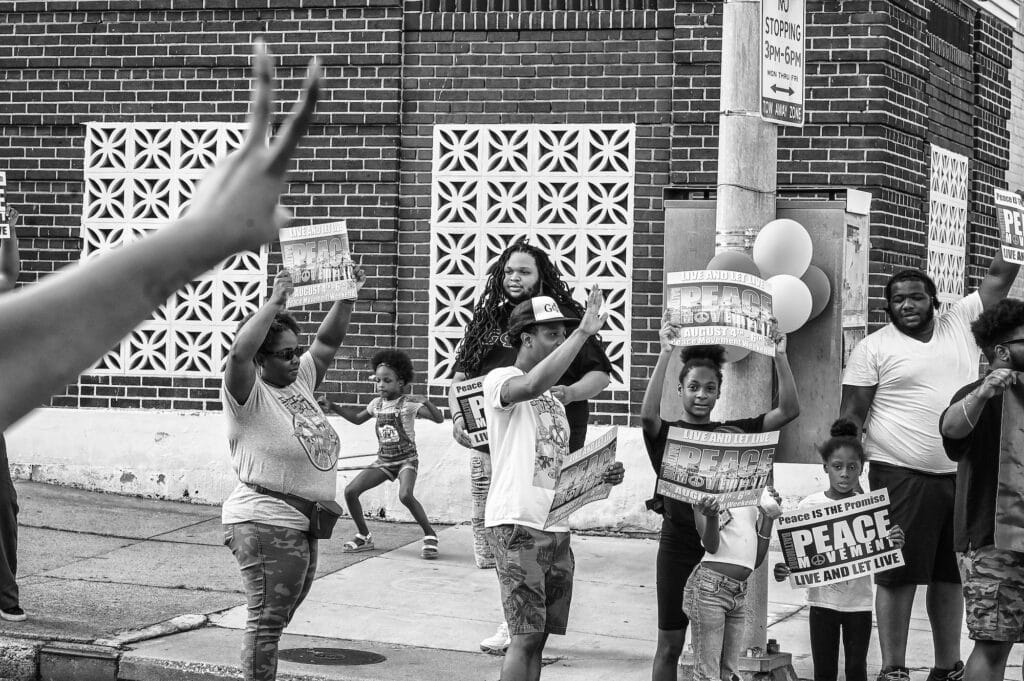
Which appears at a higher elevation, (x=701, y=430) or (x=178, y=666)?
(x=701, y=430)

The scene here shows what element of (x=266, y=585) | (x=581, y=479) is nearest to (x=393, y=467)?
(x=581, y=479)

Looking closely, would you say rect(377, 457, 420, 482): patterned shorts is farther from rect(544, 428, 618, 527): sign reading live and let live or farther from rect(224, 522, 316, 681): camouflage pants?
rect(224, 522, 316, 681): camouflage pants

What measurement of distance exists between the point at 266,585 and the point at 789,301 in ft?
8.68

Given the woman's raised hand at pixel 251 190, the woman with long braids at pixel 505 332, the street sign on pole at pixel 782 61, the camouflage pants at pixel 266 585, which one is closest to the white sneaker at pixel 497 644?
the woman with long braids at pixel 505 332

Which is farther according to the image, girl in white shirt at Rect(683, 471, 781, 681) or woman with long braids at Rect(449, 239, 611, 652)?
woman with long braids at Rect(449, 239, 611, 652)

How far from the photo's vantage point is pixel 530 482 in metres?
5.41

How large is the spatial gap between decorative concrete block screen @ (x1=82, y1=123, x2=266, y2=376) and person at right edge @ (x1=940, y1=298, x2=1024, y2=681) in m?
6.36

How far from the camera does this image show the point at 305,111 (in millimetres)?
1267

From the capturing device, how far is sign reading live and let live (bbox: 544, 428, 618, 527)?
542 centimetres

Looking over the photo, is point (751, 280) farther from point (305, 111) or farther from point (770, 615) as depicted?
point (305, 111)

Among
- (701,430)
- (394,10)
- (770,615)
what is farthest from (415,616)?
(394,10)

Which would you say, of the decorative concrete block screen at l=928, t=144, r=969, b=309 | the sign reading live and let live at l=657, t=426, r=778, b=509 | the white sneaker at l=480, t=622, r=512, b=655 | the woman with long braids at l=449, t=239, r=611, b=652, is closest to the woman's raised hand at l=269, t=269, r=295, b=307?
the woman with long braids at l=449, t=239, r=611, b=652

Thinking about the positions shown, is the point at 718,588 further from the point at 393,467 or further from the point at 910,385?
the point at 393,467

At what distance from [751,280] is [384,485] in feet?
16.9
